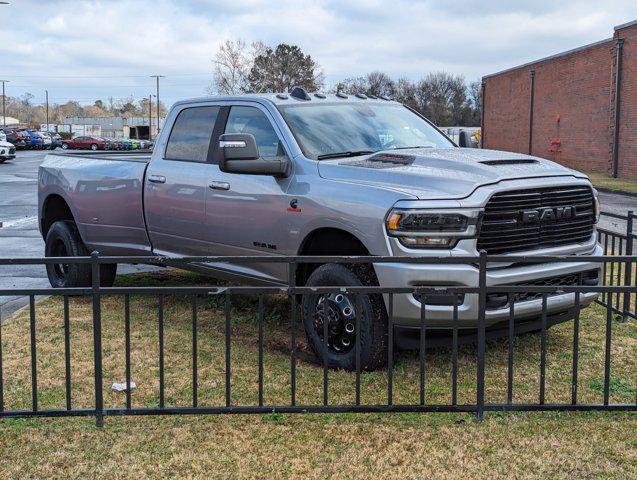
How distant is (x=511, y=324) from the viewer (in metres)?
4.67

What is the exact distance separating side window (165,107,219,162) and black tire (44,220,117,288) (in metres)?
1.63

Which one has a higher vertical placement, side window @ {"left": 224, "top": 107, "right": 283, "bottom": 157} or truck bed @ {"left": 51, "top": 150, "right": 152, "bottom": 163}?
side window @ {"left": 224, "top": 107, "right": 283, "bottom": 157}

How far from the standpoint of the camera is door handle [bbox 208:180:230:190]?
22.2 ft

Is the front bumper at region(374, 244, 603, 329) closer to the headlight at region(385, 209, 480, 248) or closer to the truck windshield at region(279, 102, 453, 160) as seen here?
the headlight at region(385, 209, 480, 248)

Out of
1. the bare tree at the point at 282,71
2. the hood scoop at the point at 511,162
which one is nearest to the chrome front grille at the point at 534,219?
the hood scoop at the point at 511,162

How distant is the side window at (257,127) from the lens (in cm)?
662

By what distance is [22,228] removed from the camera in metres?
15.2

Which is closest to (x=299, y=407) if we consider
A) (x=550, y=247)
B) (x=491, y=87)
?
(x=550, y=247)

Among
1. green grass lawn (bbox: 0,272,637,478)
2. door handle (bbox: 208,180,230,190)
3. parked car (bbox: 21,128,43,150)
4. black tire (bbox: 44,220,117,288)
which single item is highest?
parked car (bbox: 21,128,43,150)

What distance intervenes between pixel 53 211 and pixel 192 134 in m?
2.58

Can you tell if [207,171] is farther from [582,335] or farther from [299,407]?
[582,335]

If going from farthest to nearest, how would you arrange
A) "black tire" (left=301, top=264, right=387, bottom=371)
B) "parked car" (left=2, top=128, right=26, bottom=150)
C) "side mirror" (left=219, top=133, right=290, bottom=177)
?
1. "parked car" (left=2, top=128, right=26, bottom=150)
2. "side mirror" (left=219, top=133, right=290, bottom=177)
3. "black tire" (left=301, top=264, right=387, bottom=371)

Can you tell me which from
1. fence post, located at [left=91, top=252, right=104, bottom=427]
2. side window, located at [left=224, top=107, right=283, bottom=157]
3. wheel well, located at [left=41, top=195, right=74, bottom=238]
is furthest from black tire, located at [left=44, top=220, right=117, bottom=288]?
fence post, located at [left=91, top=252, right=104, bottom=427]

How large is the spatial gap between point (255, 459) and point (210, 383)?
145cm
